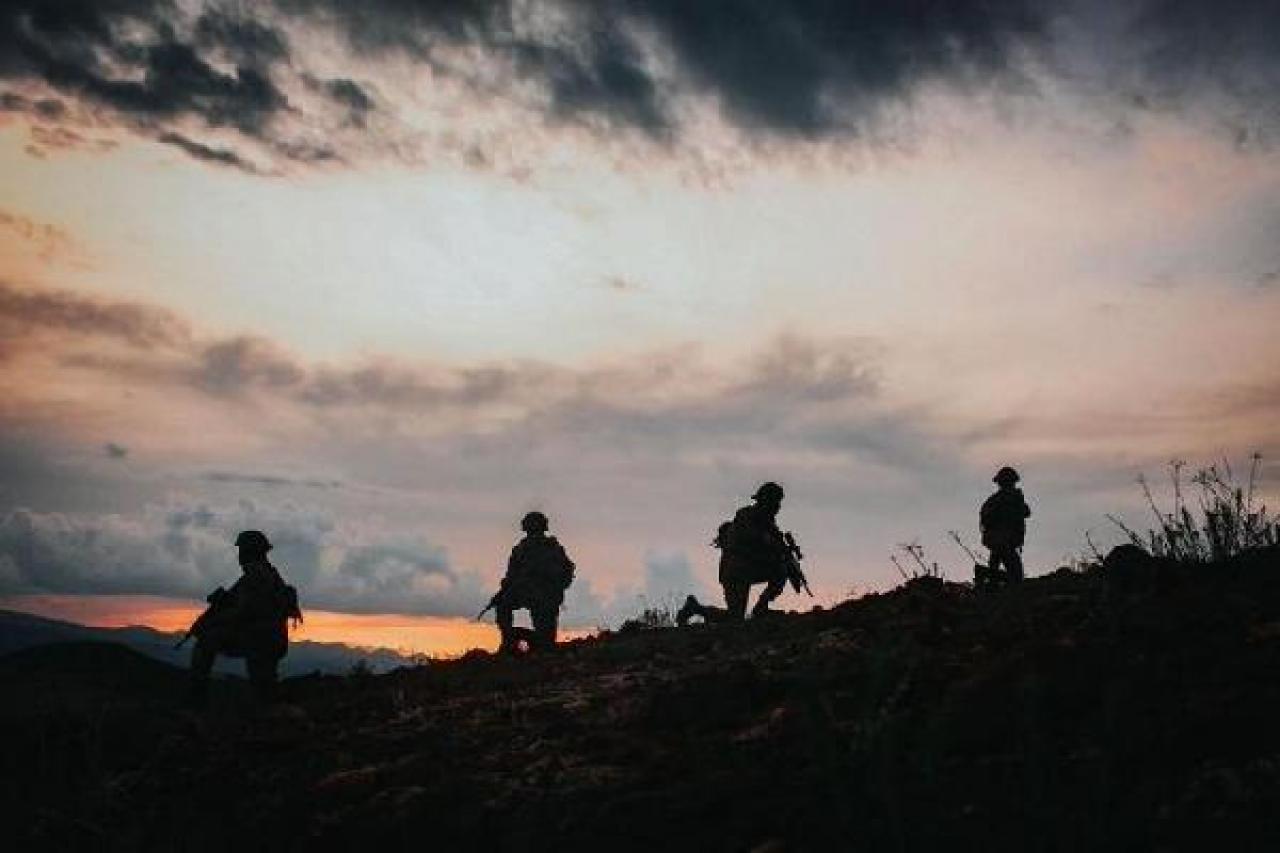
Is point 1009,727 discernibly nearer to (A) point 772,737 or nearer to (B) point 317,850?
(A) point 772,737

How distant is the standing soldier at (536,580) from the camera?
1570 centimetres

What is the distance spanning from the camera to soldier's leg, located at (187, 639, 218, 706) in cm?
1129

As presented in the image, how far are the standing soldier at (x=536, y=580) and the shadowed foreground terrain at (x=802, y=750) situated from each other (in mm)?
6298

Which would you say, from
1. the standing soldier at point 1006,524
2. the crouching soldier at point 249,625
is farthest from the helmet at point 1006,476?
the crouching soldier at point 249,625

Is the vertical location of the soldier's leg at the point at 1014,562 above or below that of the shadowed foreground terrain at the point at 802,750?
above

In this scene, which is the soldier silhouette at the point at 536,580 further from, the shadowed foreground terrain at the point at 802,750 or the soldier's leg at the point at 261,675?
the shadowed foreground terrain at the point at 802,750

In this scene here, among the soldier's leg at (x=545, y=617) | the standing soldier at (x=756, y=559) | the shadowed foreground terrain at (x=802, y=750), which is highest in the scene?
the standing soldier at (x=756, y=559)

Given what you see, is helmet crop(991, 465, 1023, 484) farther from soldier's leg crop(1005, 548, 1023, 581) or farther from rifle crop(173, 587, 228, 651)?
rifle crop(173, 587, 228, 651)

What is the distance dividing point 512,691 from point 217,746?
2.26 metres

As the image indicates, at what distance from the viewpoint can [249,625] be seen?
37.5 feet


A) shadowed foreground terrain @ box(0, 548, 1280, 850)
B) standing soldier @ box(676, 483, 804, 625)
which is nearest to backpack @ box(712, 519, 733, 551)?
standing soldier @ box(676, 483, 804, 625)

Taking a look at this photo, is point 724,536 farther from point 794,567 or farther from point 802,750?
point 802,750

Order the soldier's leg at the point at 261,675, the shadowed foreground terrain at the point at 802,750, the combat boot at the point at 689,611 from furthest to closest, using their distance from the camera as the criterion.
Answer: the combat boot at the point at 689,611
the soldier's leg at the point at 261,675
the shadowed foreground terrain at the point at 802,750

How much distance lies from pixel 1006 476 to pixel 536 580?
6.99 meters
